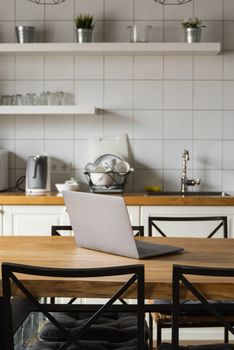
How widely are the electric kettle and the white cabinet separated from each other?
27 centimetres

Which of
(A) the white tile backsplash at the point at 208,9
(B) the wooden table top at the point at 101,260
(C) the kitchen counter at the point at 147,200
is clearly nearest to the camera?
(B) the wooden table top at the point at 101,260

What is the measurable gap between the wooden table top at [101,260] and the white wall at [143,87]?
6.05ft

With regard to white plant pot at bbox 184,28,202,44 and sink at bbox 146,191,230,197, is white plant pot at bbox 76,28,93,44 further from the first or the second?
sink at bbox 146,191,230,197

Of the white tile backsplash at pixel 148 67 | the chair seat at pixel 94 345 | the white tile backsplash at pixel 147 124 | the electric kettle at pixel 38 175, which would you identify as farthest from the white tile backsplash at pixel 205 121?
the chair seat at pixel 94 345

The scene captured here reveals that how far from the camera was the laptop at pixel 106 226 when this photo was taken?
2.64 meters

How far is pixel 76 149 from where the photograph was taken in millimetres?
5074

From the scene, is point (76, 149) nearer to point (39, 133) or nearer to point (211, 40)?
point (39, 133)

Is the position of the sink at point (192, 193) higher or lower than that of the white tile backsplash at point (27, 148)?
lower

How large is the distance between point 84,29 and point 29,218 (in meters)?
1.34

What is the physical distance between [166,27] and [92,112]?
83 centimetres

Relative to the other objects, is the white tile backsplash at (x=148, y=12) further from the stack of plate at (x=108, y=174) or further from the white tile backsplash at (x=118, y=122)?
the stack of plate at (x=108, y=174)

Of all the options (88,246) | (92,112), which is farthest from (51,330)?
(92,112)

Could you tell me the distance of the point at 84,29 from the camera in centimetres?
485

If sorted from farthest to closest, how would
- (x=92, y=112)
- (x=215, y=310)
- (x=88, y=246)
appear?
1. (x=92, y=112)
2. (x=88, y=246)
3. (x=215, y=310)
